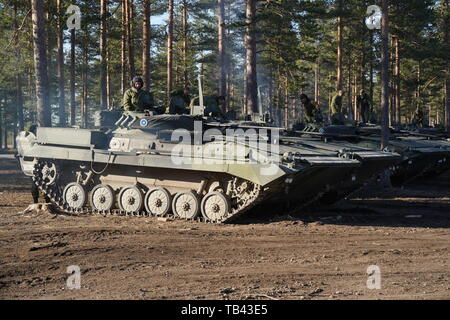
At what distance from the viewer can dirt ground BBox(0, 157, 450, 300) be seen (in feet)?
23.8

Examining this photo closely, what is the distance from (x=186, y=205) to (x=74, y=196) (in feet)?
11.0

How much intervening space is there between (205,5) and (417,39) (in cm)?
1269

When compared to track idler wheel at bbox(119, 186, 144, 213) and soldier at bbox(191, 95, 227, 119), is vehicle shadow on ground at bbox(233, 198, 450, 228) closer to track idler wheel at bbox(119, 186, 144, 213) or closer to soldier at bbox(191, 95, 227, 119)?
track idler wheel at bbox(119, 186, 144, 213)

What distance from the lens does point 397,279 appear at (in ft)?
25.8

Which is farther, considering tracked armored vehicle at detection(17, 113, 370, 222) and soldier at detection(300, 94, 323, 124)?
soldier at detection(300, 94, 323, 124)

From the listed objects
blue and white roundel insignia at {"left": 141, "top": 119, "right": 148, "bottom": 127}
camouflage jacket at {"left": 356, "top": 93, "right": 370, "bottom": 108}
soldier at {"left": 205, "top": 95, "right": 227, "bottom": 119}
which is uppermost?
camouflage jacket at {"left": 356, "top": 93, "right": 370, "bottom": 108}

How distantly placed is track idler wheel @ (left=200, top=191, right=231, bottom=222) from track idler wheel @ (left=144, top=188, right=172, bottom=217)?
100 centimetres

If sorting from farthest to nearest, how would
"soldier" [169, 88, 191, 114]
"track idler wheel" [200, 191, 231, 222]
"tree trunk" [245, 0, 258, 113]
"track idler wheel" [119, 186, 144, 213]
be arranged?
"tree trunk" [245, 0, 258, 113]
"soldier" [169, 88, 191, 114]
"track idler wheel" [119, 186, 144, 213]
"track idler wheel" [200, 191, 231, 222]

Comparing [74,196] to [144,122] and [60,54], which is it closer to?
[144,122]

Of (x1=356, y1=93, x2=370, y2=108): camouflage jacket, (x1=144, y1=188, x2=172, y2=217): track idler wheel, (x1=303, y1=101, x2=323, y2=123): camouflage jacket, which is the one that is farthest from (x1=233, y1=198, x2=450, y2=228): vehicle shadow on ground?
(x1=356, y1=93, x2=370, y2=108): camouflage jacket

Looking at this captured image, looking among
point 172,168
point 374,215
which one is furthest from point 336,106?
point 172,168

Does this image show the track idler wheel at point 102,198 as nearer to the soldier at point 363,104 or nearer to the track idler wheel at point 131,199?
the track idler wheel at point 131,199

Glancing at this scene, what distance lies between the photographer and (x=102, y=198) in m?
A: 14.4
